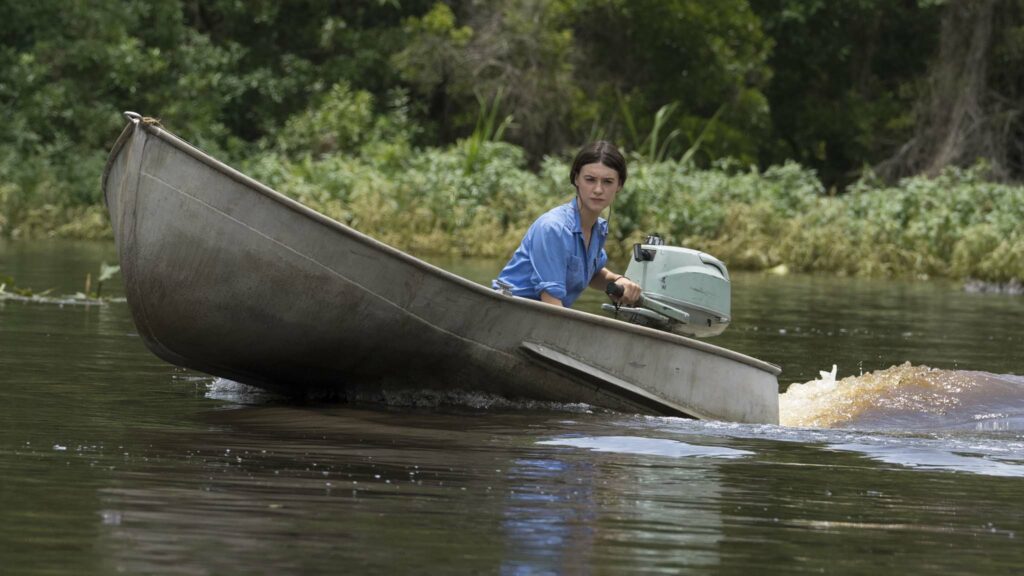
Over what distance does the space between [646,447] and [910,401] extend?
2027 millimetres

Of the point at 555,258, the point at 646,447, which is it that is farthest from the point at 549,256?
the point at 646,447

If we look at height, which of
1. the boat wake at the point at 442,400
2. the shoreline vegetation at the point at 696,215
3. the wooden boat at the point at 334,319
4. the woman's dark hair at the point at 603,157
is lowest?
the boat wake at the point at 442,400

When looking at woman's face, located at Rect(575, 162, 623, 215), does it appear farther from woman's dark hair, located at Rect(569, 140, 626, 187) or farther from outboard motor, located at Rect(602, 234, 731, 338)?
outboard motor, located at Rect(602, 234, 731, 338)

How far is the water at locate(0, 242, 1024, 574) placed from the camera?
457 centimetres

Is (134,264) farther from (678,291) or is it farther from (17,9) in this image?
(17,9)

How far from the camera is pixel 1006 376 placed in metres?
9.05

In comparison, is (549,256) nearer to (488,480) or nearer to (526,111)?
(488,480)

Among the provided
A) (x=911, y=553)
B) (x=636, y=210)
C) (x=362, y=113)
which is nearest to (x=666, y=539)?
(x=911, y=553)

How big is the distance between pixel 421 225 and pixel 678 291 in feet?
48.4

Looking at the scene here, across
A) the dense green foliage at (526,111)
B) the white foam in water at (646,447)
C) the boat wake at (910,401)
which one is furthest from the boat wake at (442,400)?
the dense green foliage at (526,111)

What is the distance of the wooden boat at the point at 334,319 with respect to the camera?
7156 mm

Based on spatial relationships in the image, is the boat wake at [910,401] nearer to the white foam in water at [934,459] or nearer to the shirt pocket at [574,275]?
the white foam in water at [934,459]

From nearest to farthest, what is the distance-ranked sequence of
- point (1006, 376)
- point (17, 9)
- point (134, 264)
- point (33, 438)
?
point (33, 438), point (134, 264), point (1006, 376), point (17, 9)

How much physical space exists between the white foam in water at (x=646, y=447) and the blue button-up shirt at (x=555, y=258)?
2.94 ft
